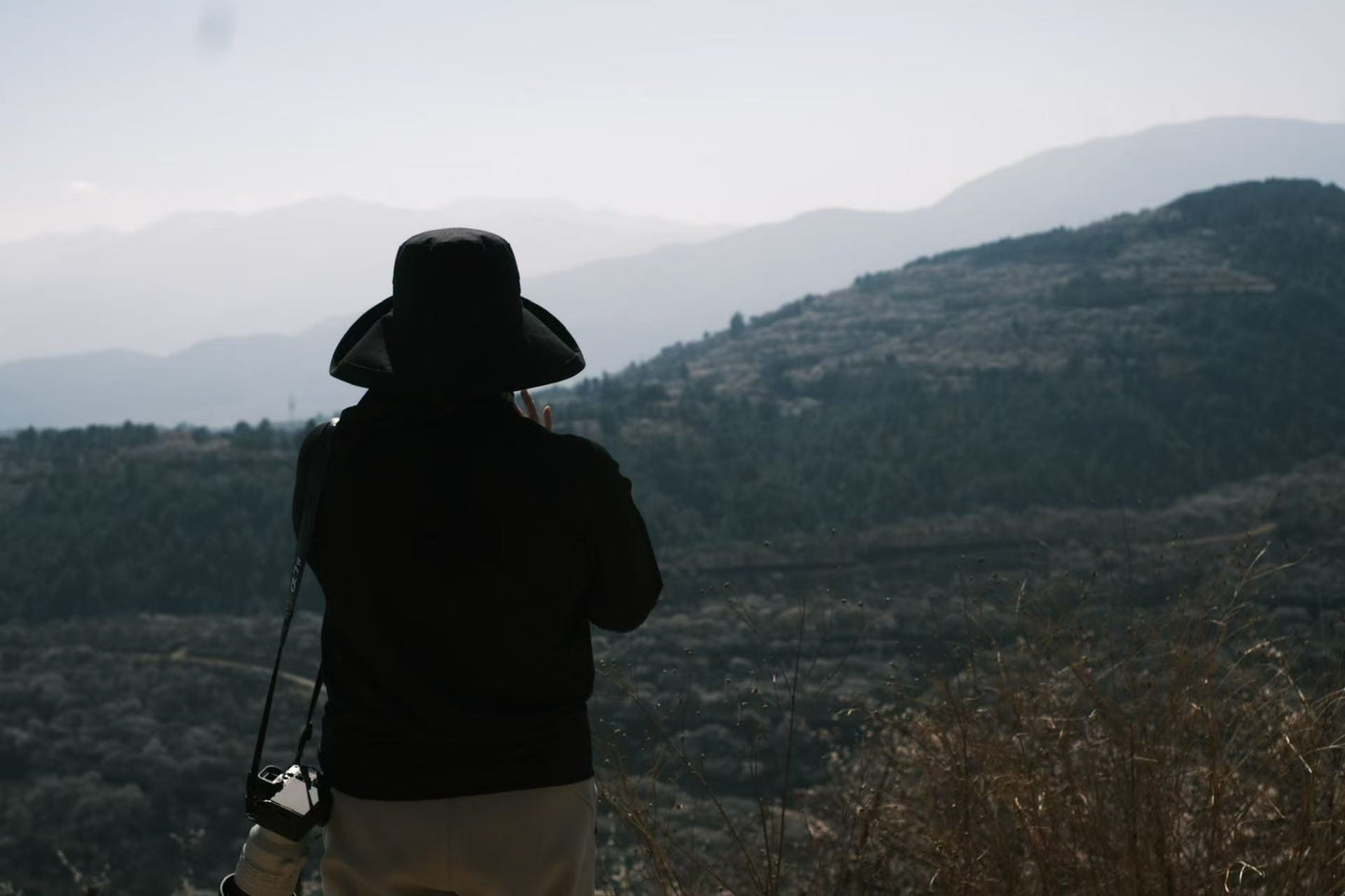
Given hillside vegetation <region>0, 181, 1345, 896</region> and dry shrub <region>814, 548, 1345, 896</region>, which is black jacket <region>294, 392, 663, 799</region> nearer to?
hillside vegetation <region>0, 181, 1345, 896</region>

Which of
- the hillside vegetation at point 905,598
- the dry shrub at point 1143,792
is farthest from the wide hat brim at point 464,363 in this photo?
the dry shrub at point 1143,792

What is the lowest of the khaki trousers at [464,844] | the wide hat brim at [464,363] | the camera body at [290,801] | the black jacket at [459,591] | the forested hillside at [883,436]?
the forested hillside at [883,436]

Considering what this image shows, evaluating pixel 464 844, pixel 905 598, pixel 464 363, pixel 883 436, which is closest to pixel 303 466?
pixel 464 363

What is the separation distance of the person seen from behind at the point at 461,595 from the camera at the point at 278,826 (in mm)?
38

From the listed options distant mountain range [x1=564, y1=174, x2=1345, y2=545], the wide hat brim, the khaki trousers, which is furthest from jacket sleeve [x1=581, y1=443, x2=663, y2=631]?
distant mountain range [x1=564, y1=174, x2=1345, y2=545]

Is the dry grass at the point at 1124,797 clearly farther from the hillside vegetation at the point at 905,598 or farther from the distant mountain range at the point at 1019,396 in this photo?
the distant mountain range at the point at 1019,396

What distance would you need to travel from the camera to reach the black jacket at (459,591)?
173 cm

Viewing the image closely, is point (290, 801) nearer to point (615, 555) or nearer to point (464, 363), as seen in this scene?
point (615, 555)

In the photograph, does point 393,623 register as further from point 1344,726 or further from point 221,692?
point 221,692

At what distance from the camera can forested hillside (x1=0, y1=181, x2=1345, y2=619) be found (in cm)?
3775

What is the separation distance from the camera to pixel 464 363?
5.92 feet

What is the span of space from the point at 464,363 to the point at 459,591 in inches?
14.0

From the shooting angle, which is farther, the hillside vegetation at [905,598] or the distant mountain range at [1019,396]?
the distant mountain range at [1019,396]

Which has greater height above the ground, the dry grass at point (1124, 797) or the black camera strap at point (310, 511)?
the black camera strap at point (310, 511)
